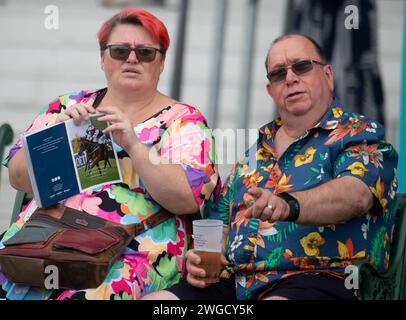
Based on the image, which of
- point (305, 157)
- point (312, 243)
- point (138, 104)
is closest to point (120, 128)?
point (138, 104)

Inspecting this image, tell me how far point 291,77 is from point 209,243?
0.79 meters

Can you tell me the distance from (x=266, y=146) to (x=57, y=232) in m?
0.90

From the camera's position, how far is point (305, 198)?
2361 mm

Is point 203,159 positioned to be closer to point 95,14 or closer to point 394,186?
point 394,186

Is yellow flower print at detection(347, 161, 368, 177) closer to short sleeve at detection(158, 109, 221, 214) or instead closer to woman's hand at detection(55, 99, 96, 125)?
short sleeve at detection(158, 109, 221, 214)

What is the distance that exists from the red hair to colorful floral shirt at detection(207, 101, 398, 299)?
0.69 meters

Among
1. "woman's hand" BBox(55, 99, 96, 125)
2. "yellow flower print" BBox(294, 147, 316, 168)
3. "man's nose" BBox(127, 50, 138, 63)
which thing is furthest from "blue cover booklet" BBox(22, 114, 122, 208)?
"yellow flower print" BBox(294, 147, 316, 168)

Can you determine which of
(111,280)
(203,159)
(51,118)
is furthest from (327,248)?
(51,118)

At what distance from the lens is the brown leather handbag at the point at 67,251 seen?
98.3 inches

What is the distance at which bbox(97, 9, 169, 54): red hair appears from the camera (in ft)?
9.73

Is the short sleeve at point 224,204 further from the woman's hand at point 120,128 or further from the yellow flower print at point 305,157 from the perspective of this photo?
the woman's hand at point 120,128

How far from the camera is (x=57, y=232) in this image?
261 centimetres

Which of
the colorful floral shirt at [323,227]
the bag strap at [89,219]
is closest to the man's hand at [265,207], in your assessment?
the colorful floral shirt at [323,227]

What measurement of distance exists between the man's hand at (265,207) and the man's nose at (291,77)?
28.3 inches
